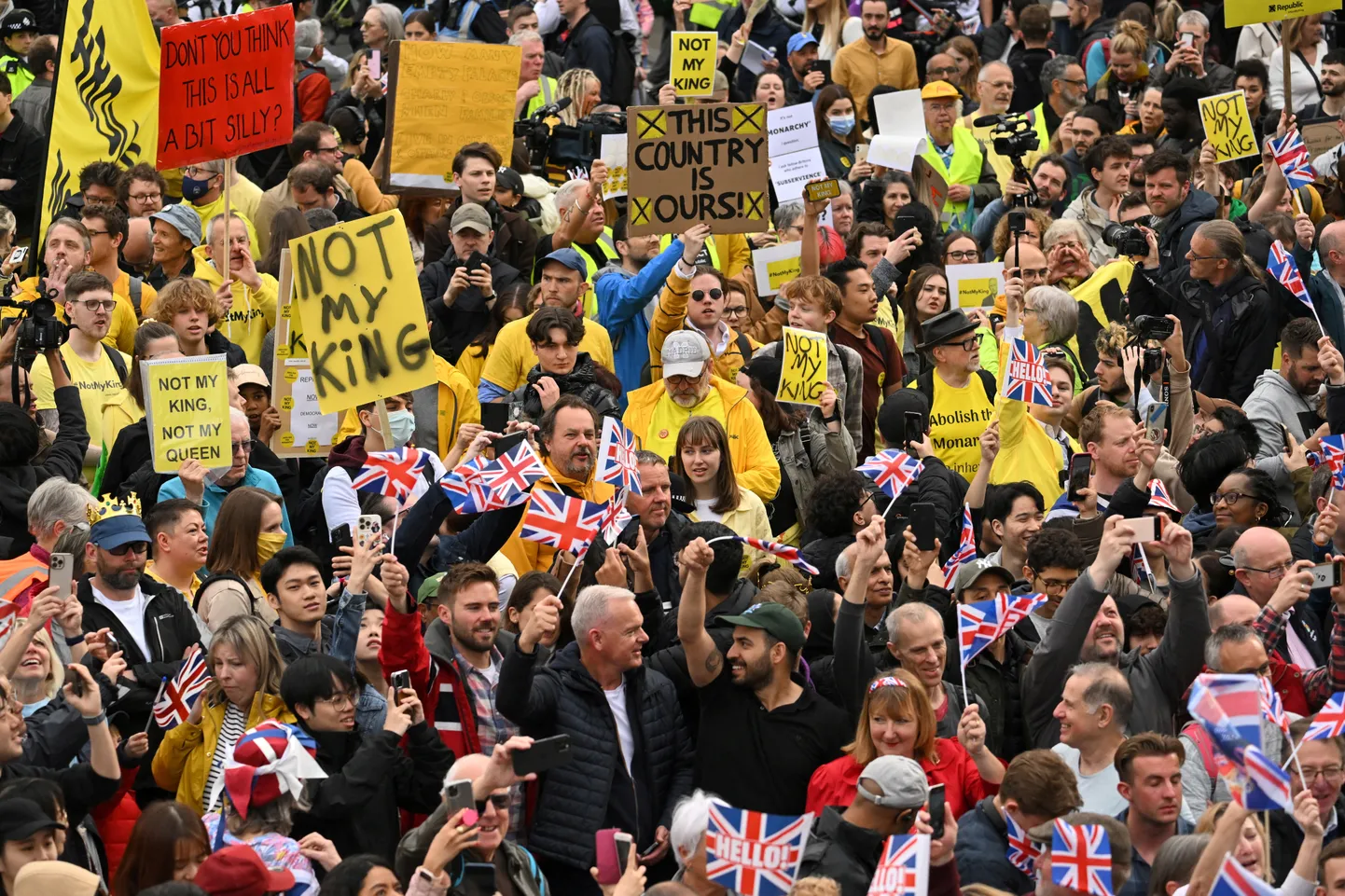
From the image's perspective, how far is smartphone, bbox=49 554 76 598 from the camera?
25.3ft

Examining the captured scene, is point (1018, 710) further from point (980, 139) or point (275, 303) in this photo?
point (980, 139)

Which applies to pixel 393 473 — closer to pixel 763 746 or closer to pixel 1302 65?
pixel 763 746

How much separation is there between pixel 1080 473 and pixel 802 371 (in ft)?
4.39

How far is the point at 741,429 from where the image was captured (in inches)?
417

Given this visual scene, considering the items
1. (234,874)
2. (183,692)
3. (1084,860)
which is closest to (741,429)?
(183,692)

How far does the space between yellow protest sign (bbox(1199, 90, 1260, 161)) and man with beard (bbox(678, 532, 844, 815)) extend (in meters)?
6.86

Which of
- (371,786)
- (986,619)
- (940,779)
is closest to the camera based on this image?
(371,786)

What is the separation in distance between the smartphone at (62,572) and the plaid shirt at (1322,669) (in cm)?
414

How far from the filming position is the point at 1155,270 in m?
12.9

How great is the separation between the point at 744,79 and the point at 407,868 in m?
11.8

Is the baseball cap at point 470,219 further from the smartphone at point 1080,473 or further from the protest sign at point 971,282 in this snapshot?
the smartphone at point 1080,473

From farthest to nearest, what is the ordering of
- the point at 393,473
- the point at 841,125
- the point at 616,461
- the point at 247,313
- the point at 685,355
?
1. the point at 841,125
2. the point at 247,313
3. the point at 685,355
4. the point at 393,473
5. the point at 616,461

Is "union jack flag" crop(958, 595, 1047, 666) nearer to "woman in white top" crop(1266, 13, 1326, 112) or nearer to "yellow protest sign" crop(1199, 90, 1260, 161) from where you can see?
"yellow protest sign" crop(1199, 90, 1260, 161)

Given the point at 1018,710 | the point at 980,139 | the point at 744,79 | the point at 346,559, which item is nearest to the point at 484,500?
the point at 346,559
